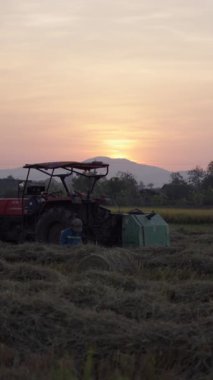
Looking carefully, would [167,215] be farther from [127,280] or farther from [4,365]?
[4,365]

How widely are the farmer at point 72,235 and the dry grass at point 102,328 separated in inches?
160

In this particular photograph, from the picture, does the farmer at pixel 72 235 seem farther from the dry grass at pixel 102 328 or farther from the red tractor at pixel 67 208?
the dry grass at pixel 102 328

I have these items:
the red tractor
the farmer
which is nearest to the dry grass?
the farmer

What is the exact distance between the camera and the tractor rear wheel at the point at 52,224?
575 inches

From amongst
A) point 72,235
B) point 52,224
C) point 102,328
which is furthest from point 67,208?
point 102,328

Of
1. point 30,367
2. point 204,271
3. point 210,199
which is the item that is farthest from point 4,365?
point 210,199

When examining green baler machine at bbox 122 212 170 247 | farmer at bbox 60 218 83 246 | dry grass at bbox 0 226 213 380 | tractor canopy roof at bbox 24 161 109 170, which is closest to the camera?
dry grass at bbox 0 226 213 380

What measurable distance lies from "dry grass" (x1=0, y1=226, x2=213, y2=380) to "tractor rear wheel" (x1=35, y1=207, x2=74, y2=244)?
4.49 meters

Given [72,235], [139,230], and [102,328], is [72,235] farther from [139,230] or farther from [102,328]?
[102,328]

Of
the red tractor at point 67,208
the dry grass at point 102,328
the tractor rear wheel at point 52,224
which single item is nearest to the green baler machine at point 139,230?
the red tractor at point 67,208

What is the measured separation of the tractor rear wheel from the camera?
14.6 m

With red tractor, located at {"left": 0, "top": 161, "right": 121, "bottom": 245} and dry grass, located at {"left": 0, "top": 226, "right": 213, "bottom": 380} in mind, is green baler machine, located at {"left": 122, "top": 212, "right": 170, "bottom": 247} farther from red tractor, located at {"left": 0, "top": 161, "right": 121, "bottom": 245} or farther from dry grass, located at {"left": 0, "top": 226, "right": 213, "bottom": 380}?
dry grass, located at {"left": 0, "top": 226, "right": 213, "bottom": 380}

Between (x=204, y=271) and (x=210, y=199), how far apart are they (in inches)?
1978

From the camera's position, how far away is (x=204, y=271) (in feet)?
37.6
